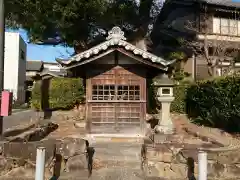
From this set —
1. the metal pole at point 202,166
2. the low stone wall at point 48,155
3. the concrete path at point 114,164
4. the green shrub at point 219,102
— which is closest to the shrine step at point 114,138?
the concrete path at point 114,164

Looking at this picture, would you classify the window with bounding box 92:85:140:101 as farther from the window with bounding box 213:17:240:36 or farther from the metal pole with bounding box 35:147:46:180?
the window with bounding box 213:17:240:36

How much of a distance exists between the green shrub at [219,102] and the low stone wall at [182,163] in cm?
473

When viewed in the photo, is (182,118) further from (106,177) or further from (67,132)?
(106,177)

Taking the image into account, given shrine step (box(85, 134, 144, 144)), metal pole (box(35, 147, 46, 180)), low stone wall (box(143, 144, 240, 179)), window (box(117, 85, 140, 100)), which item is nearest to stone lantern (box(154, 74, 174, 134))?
shrine step (box(85, 134, 144, 144))

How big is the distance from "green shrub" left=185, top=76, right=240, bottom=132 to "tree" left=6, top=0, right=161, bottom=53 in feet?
20.3

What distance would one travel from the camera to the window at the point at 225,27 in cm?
2434

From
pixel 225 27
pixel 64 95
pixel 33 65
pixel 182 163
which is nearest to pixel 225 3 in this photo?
pixel 225 27

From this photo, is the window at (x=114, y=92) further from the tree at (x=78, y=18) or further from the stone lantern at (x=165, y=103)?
the tree at (x=78, y=18)

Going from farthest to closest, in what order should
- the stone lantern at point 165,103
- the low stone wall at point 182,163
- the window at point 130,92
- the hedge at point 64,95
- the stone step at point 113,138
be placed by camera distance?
the hedge at point 64,95 → the window at point 130,92 → the stone step at point 113,138 → the stone lantern at point 165,103 → the low stone wall at point 182,163

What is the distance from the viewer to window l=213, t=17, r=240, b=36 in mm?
24344

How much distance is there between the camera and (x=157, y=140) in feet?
30.1

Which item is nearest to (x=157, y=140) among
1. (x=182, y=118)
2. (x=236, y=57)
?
(x=182, y=118)

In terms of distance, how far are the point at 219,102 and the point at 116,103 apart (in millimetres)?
5164

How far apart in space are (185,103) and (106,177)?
39.7ft
